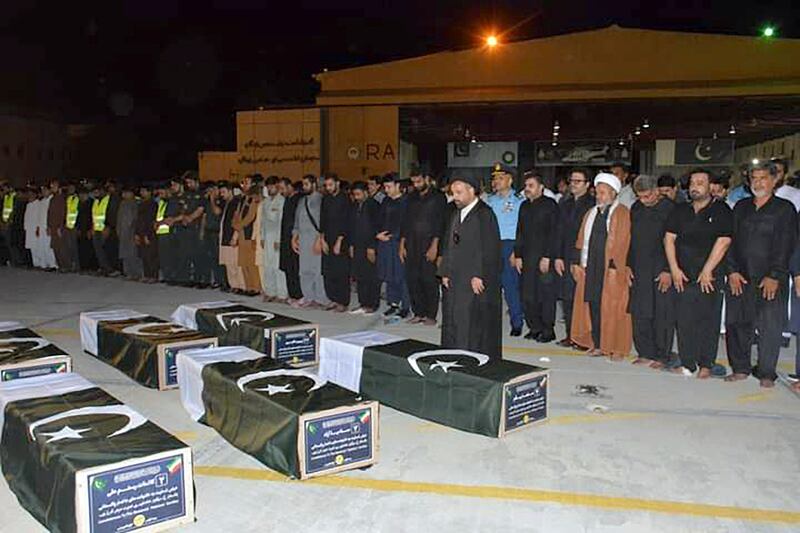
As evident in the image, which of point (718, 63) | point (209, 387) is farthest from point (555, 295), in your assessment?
point (718, 63)

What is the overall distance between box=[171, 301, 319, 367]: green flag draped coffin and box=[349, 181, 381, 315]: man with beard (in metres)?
2.38

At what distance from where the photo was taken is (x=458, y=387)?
4.54 m

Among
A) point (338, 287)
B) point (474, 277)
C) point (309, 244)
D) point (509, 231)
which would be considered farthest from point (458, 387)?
point (309, 244)

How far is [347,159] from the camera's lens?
20.8 m

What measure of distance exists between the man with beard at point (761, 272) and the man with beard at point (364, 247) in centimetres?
441

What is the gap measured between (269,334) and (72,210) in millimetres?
8688

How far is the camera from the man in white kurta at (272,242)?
949cm

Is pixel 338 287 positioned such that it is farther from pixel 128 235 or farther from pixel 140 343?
pixel 128 235

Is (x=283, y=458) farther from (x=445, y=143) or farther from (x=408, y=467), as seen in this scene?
(x=445, y=143)

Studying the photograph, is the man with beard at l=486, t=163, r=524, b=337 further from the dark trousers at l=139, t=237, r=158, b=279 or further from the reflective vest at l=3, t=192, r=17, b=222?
the reflective vest at l=3, t=192, r=17, b=222

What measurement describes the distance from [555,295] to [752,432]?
2748 mm

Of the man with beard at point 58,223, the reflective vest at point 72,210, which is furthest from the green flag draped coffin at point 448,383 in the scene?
the man with beard at point 58,223

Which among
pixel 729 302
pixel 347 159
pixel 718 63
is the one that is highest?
pixel 718 63

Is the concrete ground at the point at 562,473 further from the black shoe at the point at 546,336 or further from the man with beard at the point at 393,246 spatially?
the man with beard at the point at 393,246
